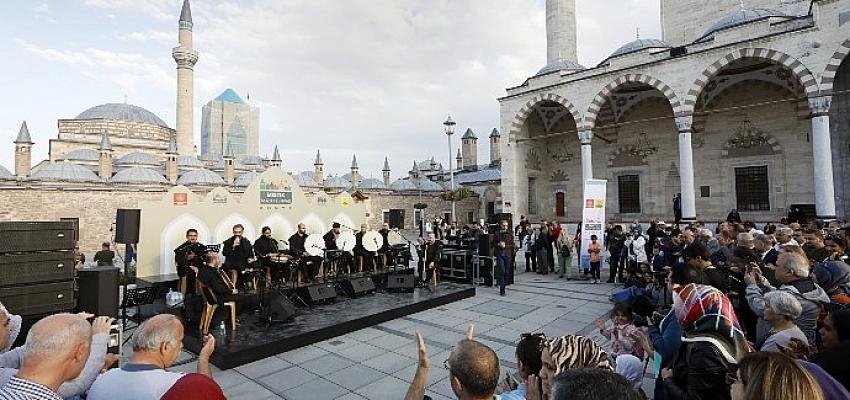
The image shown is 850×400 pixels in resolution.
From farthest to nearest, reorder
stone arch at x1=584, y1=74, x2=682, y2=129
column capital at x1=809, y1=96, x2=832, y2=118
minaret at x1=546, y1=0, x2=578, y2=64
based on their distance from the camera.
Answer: minaret at x1=546, y1=0, x2=578, y2=64 → stone arch at x1=584, y1=74, x2=682, y2=129 → column capital at x1=809, y1=96, x2=832, y2=118

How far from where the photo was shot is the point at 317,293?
7.64 metres

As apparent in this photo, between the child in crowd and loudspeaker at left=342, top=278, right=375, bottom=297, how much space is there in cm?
563

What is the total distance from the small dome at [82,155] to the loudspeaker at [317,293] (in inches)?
1159

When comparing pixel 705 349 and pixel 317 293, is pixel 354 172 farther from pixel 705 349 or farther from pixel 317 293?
pixel 705 349

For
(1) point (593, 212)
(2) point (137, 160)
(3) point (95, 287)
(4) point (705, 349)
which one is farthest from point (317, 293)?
(2) point (137, 160)

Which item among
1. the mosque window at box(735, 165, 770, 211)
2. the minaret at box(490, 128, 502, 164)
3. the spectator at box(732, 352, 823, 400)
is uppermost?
the minaret at box(490, 128, 502, 164)

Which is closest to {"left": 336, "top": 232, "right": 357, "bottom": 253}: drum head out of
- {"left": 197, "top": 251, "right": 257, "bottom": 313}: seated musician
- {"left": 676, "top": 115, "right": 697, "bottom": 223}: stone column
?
{"left": 197, "top": 251, "right": 257, "bottom": 313}: seated musician

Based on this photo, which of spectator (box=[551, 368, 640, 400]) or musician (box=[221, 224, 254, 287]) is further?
musician (box=[221, 224, 254, 287])

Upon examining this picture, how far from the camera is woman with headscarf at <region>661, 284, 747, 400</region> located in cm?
201

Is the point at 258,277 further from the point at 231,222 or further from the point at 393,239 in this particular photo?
the point at 393,239

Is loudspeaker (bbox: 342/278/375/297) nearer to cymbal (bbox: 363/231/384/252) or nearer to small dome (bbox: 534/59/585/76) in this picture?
cymbal (bbox: 363/231/384/252)

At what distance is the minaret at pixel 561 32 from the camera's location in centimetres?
2000

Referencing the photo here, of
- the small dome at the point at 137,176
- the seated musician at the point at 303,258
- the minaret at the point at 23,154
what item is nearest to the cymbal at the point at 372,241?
the seated musician at the point at 303,258

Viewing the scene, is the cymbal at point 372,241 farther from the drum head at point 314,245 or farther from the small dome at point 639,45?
the small dome at point 639,45
